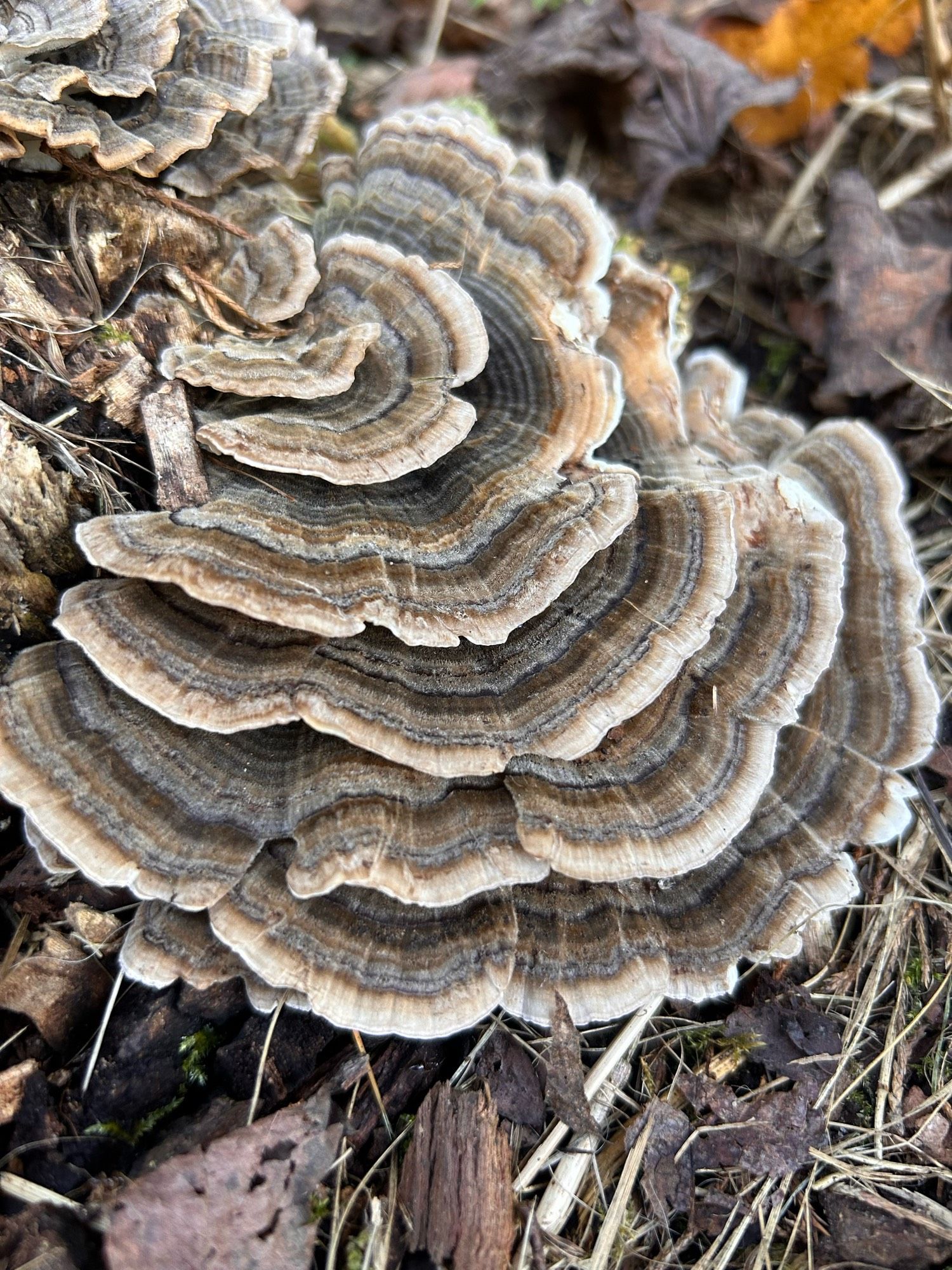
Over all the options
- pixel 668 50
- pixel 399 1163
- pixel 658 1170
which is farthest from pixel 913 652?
pixel 668 50

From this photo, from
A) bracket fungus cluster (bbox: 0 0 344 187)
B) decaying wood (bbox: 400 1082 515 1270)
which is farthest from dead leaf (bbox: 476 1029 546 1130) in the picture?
bracket fungus cluster (bbox: 0 0 344 187)

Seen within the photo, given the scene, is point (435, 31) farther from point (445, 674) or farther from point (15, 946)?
point (15, 946)

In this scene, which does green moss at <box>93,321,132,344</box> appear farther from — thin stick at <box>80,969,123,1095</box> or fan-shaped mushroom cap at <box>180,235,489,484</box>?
thin stick at <box>80,969,123,1095</box>

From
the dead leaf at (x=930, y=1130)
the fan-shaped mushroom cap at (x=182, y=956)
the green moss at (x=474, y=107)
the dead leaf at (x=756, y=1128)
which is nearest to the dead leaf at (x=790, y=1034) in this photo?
the dead leaf at (x=756, y=1128)

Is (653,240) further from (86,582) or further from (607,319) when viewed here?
(86,582)

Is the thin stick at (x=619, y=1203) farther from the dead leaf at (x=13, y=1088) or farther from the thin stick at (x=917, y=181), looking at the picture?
the thin stick at (x=917, y=181)

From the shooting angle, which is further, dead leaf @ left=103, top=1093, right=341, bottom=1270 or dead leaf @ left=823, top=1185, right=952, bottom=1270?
dead leaf @ left=823, top=1185, right=952, bottom=1270
